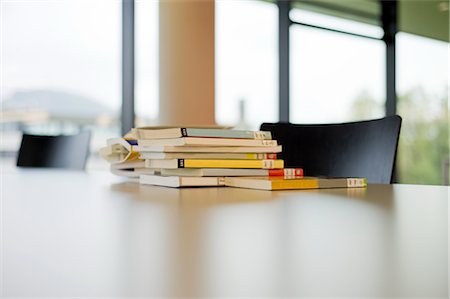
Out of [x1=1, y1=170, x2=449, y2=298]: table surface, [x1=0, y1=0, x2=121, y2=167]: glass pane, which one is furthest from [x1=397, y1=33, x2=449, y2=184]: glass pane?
[x1=1, y1=170, x2=449, y2=298]: table surface

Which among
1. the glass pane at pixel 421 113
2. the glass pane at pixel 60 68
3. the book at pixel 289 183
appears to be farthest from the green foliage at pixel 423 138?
the book at pixel 289 183

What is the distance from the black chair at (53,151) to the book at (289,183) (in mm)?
1528

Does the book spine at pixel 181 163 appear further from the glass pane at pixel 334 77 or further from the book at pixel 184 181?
the glass pane at pixel 334 77

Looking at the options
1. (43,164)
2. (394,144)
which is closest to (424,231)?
(394,144)

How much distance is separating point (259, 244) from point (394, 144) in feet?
3.59

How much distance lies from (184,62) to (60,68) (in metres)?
1.02

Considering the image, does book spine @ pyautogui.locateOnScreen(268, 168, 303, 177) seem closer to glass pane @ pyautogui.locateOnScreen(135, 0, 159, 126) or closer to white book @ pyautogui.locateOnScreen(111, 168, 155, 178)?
white book @ pyautogui.locateOnScreen(111, 168, 155, 178)

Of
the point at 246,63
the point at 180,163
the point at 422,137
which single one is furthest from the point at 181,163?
the point at 422,137

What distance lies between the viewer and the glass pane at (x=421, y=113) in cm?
580

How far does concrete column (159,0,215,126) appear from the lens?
147 inches

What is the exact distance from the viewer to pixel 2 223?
1.51 ft

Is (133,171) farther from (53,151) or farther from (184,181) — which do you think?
(53,151)

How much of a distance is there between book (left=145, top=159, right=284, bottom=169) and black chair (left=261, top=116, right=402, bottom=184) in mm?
456

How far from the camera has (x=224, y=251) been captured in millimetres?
325
